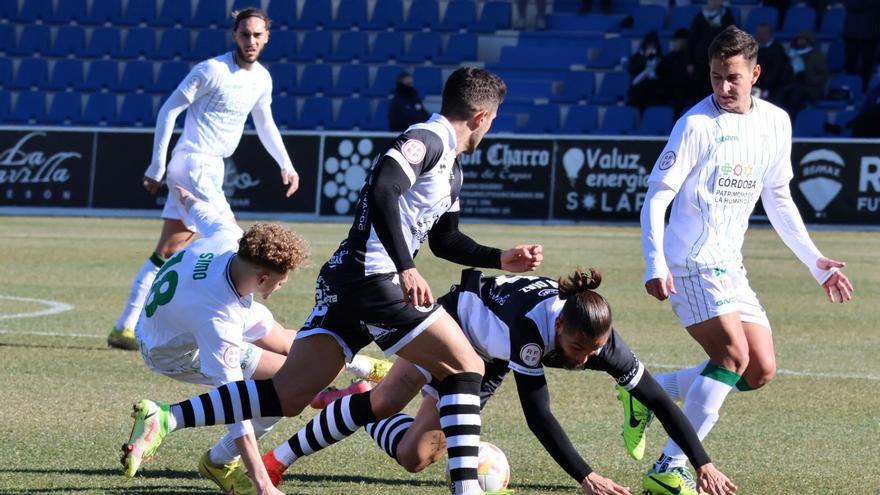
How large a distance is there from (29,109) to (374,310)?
24.2 m

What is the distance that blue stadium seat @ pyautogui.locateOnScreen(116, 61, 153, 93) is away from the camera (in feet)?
92.1

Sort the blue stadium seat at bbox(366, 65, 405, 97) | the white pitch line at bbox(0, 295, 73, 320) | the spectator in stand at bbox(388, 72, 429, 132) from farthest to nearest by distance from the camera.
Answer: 1. the blue stadium seat at bbox(366, 65, 405, 97)
2. the spectator in stand at bbox(388, 72, 429, 132)
3. the white pitch line at bbox(0, 295, 73, 320)

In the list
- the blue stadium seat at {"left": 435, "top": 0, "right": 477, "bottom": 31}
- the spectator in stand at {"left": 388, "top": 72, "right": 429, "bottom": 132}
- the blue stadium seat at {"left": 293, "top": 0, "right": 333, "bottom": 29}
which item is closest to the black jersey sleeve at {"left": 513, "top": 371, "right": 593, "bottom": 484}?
the spectator in stand at {"left": 388, "top": 72, "right": 429, "bottom": 132}

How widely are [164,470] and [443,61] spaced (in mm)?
21968

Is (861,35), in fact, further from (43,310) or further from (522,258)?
(522,258)

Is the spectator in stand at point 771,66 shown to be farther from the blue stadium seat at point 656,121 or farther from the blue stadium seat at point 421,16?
the blue stadium seat at point 421,16

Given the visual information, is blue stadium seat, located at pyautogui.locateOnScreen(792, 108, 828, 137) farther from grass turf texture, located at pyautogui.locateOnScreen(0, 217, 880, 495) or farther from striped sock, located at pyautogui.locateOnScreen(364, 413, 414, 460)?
striped sock, located at pyautogui.locateOnScreen(364, 413, 414, 460)

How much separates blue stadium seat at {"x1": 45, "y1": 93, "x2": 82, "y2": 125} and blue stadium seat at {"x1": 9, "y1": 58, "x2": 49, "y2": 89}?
3.18 ft

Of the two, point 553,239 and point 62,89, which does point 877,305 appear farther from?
point 62,89

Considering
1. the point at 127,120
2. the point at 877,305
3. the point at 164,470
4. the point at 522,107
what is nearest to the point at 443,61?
the point at 522,107

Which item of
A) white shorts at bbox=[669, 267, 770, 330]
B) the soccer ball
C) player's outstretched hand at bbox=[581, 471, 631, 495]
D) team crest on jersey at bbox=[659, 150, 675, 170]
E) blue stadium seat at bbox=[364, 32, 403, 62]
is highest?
blue stadium seat at bbox=[364, 32, 403, 62]

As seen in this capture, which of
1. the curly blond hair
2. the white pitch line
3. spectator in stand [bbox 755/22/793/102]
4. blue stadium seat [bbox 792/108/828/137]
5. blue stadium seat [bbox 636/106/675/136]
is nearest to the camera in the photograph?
the curly blond hair

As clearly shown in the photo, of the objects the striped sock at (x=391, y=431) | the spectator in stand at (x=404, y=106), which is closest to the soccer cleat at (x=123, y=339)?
the striped sock at (x=391, y=431)

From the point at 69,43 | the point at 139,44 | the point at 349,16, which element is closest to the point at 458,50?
the point at 349,16
